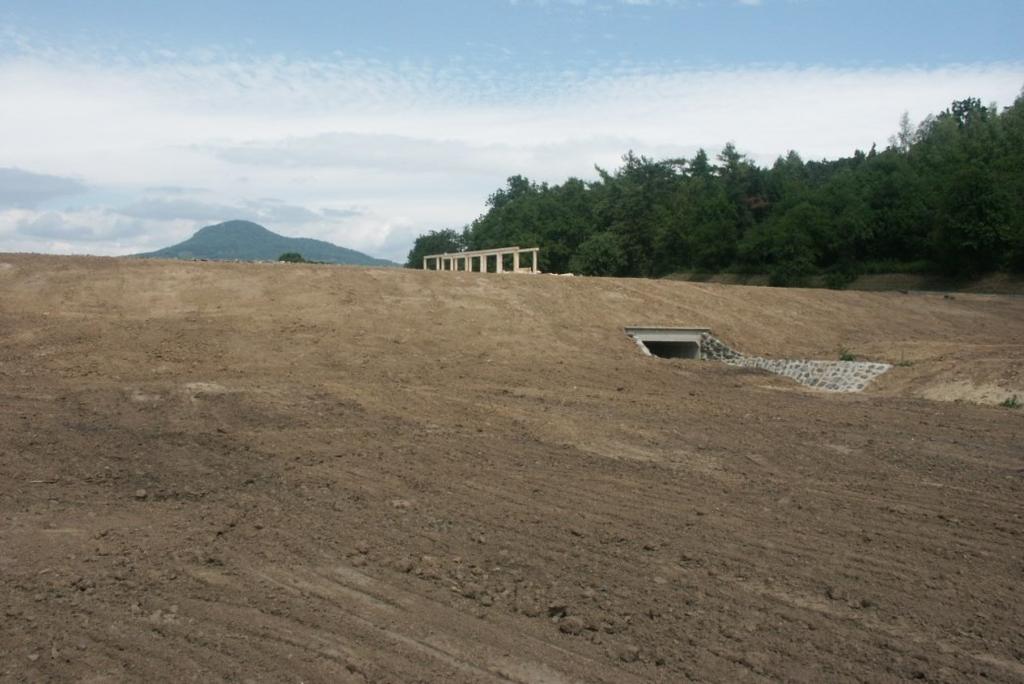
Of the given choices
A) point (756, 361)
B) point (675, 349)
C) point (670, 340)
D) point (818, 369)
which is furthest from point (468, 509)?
point (675, 349)

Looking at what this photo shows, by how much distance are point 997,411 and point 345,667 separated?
13.5m

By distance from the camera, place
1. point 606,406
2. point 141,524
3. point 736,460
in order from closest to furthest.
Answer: point 141,524 < point 736,460 < point 606,406

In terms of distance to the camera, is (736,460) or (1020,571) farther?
(736,460)

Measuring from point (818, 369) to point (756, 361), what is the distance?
1.78 meters

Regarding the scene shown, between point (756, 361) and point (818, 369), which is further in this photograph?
point (756, 361)

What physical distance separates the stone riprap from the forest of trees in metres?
23.7

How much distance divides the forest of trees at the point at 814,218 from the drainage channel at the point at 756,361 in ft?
75.9

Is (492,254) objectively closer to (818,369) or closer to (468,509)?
(818,369)

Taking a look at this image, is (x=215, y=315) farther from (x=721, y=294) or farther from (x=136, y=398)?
(x=721, y=294)

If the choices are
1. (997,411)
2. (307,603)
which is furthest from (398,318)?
(307,603)

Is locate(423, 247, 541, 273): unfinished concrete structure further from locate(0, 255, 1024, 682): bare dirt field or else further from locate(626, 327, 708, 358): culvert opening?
locate(0, 255, 1024, 682): bare dirt field

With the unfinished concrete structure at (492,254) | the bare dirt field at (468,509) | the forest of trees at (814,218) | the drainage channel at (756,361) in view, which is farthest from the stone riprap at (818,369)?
the forest of trees at (814,218)

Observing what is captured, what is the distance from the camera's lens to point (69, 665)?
517 centimetres

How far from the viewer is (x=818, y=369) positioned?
20.5 metres
